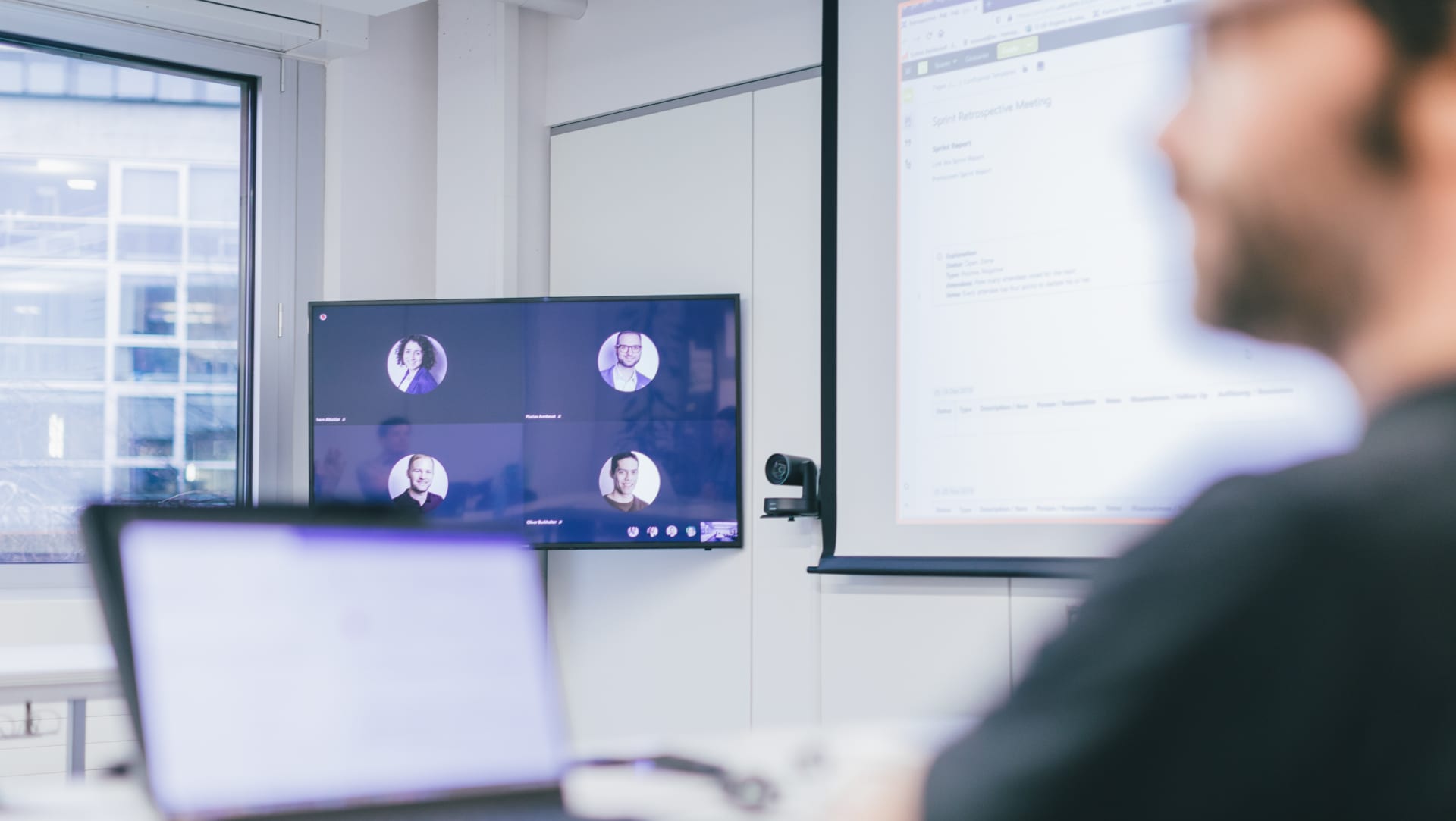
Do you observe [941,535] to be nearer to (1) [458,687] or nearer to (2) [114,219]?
(1) [458,687]

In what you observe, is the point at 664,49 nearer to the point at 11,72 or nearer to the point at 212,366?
the point at 212,366

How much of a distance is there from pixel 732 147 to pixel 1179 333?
1.60 meters

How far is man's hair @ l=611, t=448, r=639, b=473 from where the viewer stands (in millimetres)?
3467

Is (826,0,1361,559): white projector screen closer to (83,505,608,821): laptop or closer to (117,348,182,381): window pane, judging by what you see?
(83,505,608,821): laptop

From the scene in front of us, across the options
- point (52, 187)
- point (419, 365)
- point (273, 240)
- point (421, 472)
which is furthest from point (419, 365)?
point (52, 187)

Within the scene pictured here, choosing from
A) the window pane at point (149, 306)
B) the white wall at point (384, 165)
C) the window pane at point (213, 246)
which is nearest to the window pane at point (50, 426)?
the window pane at point (149, 306)

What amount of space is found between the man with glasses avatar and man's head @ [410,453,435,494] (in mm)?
572

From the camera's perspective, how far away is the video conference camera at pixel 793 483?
3.01m

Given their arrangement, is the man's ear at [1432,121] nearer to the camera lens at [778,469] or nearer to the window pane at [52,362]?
the camera lens at [778,469]

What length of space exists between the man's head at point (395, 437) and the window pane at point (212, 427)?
2.05 ft

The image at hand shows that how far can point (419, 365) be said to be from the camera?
3.57 m

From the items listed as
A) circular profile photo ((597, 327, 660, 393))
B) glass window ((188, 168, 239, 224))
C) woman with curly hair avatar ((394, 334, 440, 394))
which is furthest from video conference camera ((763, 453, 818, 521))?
glass window ((188, 168, 239, 224))

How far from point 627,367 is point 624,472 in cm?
30

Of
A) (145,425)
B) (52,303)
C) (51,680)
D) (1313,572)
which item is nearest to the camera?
(1313,572)
